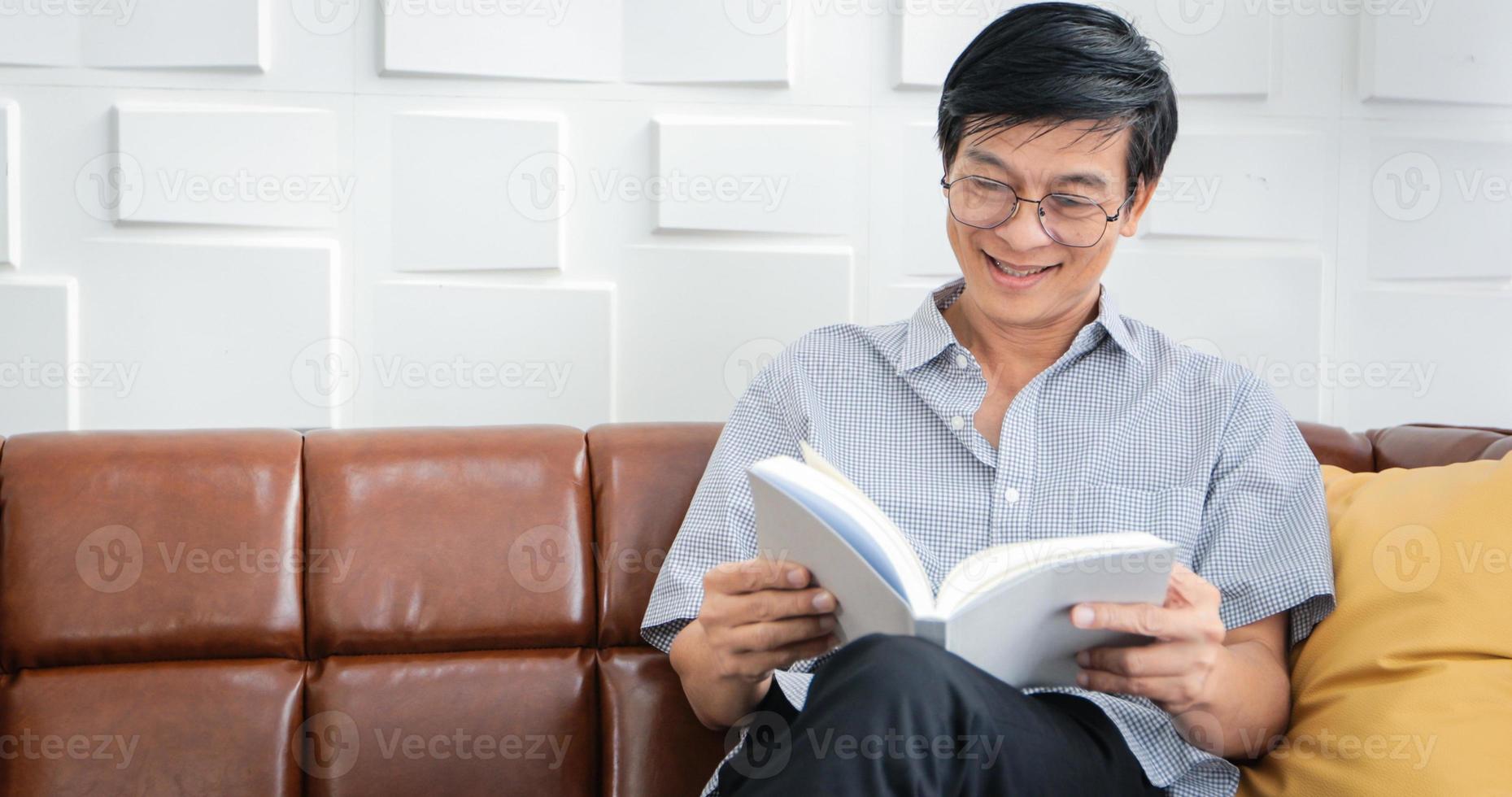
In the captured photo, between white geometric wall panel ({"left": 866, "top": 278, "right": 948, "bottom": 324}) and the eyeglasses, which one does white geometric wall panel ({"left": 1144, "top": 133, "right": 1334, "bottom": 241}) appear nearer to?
white geometric wall panel ({"left": 866, "top": 278, "right": 948, "bottom": 324})

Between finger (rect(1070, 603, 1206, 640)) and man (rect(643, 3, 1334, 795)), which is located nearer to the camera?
finger (rect(1070, 603, 1206, 640))

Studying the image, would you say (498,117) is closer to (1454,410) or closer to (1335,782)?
(1335,782)

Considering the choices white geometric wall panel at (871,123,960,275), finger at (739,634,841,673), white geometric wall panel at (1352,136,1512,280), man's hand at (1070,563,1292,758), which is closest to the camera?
man's hand at (1070,563,1292,758)

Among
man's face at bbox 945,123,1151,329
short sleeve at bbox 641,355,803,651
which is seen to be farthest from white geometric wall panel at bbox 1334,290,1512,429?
short sleeve at bbox 641,355,803,651

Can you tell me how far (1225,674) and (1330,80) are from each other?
1.54 meters

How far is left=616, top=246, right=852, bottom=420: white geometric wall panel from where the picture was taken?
2.26m

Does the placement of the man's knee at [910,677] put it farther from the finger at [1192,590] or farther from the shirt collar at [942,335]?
the shirt collar at [942,335]

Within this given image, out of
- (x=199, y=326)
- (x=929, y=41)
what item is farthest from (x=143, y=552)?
(x=929, y=41)

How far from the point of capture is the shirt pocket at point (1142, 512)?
5.02 feet

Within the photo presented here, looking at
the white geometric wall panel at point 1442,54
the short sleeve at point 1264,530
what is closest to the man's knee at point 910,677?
the short sleeve at point 1264,530

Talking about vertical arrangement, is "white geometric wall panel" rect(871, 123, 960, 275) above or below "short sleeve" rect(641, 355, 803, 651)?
above

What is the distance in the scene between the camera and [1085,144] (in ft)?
4.95

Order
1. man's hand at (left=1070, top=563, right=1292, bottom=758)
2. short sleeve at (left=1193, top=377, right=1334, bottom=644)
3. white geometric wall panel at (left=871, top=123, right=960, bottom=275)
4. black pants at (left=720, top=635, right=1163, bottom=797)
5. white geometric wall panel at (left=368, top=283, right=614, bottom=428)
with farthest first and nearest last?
white geometric wall panel at (left=871, top=123, right=960, bottom=275) → white geometric wall panel at (left=368, top=283, right=614, bottom=428) → short sleeve at (left=1193, top=377, right=1334, bottom=644) → man's hand at (left=1070, top=563, right=1292, bottom=758) → black pants at (left=720, top=635, right=1163, bottom=797)

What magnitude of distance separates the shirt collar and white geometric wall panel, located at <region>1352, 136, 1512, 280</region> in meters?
1.06
